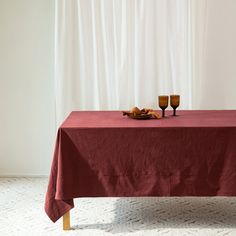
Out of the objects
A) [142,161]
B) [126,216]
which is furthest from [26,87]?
[142,161]

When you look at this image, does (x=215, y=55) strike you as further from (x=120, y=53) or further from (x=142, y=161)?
(x=142, y=161)

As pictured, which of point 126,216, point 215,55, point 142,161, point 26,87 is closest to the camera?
point 142,161

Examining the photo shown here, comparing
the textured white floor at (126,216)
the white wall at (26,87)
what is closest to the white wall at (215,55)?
the textured white floor at (126,216)

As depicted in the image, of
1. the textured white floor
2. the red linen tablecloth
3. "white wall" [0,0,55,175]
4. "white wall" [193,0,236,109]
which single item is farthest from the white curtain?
the red linen tablecloth

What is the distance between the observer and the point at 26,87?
13.4 ft

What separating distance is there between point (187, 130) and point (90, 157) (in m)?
0.60

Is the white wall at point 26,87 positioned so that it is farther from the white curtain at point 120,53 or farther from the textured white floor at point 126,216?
the textured white floor at point 126,216

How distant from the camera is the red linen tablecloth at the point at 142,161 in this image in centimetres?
274

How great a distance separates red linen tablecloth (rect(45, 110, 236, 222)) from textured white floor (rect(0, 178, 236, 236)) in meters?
0.26

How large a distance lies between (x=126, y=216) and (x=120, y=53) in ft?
4.70

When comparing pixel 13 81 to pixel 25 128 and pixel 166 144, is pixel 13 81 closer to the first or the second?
pixel 25 128

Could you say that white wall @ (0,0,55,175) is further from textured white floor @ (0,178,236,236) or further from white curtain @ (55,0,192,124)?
textured white floor @ (0,178,236,236)

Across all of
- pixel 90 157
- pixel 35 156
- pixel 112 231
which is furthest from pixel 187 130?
pixel 35 156

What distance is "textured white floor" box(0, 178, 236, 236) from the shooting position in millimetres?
2906
